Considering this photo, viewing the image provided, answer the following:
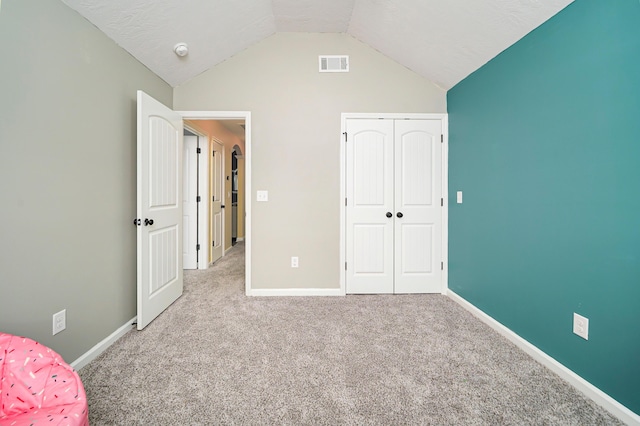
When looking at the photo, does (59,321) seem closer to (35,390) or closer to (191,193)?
(35,390)

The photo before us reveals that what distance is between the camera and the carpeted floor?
4.50 feet

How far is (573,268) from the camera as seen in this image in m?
1.65

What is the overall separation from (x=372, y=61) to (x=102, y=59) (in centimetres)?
244

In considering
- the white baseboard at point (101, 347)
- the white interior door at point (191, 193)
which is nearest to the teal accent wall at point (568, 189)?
the white baseboard at point (101, 347)

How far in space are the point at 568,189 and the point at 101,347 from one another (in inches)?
128

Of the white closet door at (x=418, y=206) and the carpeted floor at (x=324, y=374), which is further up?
the white closet door at (x=418, y=206)

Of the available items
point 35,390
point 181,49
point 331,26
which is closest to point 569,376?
point 35,390

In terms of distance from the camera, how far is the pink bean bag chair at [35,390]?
3.01ft

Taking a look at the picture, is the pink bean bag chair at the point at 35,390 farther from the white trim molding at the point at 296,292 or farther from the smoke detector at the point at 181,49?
the smoke detector at the point at 181,49

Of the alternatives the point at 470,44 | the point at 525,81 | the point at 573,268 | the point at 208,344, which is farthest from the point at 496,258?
the point at 208,344

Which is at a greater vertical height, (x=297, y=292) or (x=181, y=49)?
(x=181, y=49)

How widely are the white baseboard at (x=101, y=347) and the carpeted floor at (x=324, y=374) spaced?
48mm

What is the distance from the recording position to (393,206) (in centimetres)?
306

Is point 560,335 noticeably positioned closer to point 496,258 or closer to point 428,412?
point 496,258
